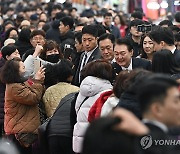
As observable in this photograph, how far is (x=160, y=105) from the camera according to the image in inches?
167

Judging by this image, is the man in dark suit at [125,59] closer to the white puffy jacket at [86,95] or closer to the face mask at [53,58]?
the white puffy jacket at [86,95]

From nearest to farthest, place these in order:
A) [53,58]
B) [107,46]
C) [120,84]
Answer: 1. [120,84]
2. [107,46]
3. [53,58]

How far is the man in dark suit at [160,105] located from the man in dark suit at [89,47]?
564 cm

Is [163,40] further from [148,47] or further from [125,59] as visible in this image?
[148,47]

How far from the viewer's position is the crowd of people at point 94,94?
4230 mm

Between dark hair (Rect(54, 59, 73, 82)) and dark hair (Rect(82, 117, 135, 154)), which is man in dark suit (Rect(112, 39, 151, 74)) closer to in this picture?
dark hair (Rect(54, 59, 73, 82))

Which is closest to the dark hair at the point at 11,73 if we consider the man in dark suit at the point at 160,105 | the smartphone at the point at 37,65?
the smartphone at the point at 37,65

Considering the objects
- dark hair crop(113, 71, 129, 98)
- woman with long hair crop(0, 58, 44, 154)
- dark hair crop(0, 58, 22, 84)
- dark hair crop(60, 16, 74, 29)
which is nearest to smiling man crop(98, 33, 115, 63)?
woman with long hair crop(0, 58, 44, 154)

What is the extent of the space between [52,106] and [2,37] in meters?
7.76

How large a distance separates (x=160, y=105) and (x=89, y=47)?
6021mm

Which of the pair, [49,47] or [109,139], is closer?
[109,139]

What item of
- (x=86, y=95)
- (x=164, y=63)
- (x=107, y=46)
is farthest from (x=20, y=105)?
(x=164, y=63)

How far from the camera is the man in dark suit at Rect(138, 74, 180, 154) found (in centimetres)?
424

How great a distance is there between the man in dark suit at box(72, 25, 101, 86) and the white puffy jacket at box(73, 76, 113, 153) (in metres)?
2.38
